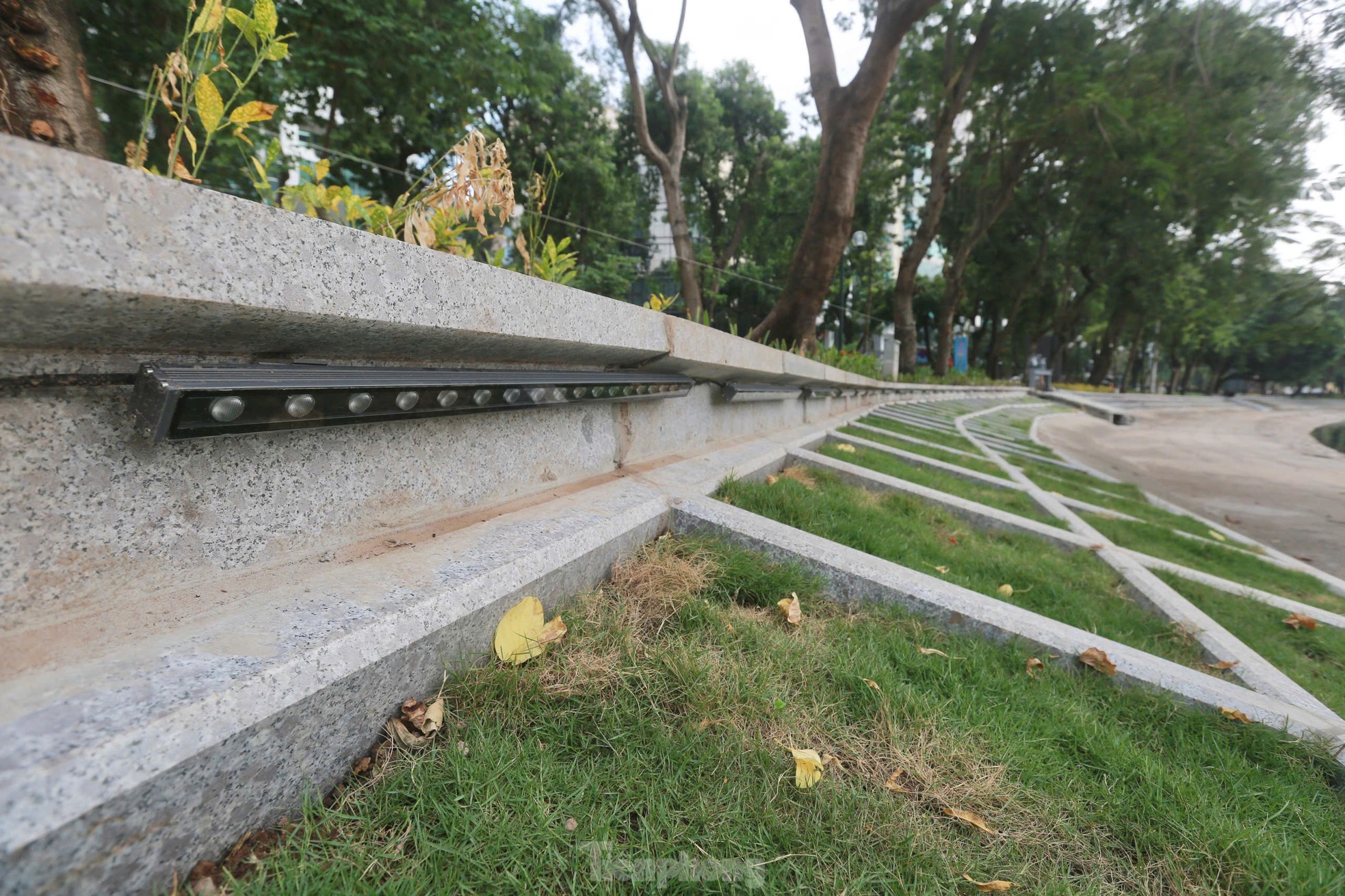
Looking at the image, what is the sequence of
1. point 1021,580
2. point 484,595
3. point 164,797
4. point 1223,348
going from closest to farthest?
1. point 164,797
2. point 484,595
3. point 1021,580
4. point 1223,348

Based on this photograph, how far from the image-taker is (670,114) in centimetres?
1262

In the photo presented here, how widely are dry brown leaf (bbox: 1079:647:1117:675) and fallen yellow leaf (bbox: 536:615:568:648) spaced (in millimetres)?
1663

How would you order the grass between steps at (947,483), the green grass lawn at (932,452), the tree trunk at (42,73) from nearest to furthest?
the tree trunk at (42,73), the grass between steps at (947,483), the green grass lawn at (932,452)

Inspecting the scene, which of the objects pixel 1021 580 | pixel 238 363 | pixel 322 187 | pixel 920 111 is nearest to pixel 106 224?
pixel 238 363

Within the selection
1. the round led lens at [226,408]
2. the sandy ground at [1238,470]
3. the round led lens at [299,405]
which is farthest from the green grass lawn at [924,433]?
the round led lens at [226,408]

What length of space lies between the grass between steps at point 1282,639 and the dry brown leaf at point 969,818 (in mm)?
2221

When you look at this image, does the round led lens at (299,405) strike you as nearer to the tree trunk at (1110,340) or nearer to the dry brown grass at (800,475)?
the dry brown grass at (800,475)

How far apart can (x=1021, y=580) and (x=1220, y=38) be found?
45.5 feet

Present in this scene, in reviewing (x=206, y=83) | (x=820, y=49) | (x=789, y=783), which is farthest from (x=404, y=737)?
(x=820, y=49)

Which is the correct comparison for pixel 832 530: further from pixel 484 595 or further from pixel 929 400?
pixel 929 400

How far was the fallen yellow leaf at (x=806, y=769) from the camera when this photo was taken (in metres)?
1.16

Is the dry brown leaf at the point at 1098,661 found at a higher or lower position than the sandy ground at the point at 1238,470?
higher

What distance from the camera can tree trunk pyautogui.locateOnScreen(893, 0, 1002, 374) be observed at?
13.0m

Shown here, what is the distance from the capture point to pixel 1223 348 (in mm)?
46094
